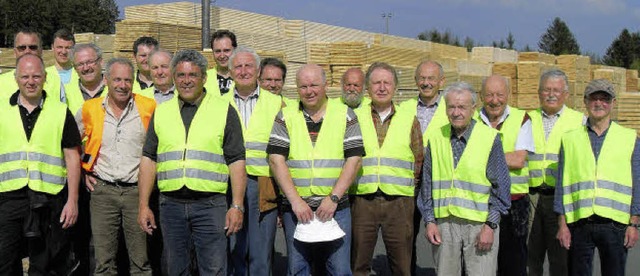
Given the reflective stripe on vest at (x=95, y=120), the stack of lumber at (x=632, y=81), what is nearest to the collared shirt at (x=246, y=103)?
the reflective stripe on vest at (x=95, y=120)

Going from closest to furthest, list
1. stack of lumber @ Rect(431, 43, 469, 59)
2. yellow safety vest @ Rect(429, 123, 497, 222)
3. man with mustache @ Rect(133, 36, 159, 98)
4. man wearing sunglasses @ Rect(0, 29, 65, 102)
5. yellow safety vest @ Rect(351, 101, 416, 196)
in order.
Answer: yellow safety vest @ Rect(429, 123, 497, 222) → yellow safety vest @ Rect(351, 101, 416, 196) → man wearing sunglasses @ Rect(0, 29, 65, 102) → man with mustache @ Rect(133, 36, 159, 98) → stack of lumber @ Rect(431, 43, 469, 59)

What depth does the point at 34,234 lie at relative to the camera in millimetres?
4594

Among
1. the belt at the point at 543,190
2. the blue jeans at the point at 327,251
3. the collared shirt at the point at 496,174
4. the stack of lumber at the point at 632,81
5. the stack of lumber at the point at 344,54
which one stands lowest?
the blue jeans at the point at 327,251

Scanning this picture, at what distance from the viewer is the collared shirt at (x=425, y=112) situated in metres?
5.28

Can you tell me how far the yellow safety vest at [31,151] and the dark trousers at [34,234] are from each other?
9 centimetres

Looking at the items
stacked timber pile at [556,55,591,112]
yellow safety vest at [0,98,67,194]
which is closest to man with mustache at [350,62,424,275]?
yellow safety vest at [0,98,67,194]

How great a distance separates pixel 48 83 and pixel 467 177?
11.3ft

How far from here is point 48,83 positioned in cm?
545

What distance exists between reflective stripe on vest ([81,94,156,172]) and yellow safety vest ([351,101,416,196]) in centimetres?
155

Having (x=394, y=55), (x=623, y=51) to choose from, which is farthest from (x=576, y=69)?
(x=623, y=51)

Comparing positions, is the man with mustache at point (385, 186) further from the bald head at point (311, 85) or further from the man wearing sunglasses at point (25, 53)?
the man wearing sunglasses at point (25, 53)

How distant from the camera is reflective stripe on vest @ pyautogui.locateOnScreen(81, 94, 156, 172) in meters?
4.82

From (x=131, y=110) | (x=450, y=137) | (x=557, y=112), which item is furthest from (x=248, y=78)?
(x=557, y=112)

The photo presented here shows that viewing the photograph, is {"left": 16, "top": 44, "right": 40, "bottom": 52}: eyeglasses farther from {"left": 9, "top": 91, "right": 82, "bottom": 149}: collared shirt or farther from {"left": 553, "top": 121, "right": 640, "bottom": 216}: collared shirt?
{"left": 553, "top": 121, "right": 640, "bottom": 216}: collared shirt
